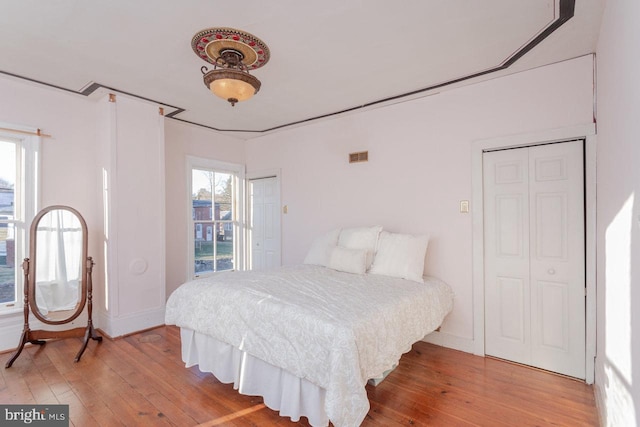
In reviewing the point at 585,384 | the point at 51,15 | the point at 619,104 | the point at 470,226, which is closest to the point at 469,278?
the point at 470,226

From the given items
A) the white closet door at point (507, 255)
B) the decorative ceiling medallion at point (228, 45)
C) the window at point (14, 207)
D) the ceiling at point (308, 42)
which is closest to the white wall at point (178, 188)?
the ceiling at point (308, 42)

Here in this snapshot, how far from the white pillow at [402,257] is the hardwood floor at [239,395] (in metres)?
0.81

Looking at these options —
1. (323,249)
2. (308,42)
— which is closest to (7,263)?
(323,249)

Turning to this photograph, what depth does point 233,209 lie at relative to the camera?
5.23 meters

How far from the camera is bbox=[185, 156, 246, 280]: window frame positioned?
4.60 metres

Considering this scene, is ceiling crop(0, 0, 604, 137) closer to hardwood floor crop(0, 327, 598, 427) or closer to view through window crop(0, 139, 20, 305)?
view through window crop(0, 139, 20, 305)

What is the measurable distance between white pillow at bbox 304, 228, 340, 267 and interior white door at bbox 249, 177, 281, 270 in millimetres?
1146

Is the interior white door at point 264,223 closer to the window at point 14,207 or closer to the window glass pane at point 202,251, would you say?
the window glass pane at point 202,251

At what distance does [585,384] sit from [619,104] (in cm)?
221

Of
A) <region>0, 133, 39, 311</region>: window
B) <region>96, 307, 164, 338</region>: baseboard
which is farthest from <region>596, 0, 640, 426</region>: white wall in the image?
<region>0, 133, 39, 311</region>: window

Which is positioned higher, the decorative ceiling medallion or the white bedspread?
the decorative ceiling medallion

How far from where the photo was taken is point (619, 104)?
157cm

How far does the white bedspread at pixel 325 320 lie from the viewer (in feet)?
5.55

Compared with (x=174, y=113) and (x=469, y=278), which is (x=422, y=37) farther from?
(x=174, y=113)
